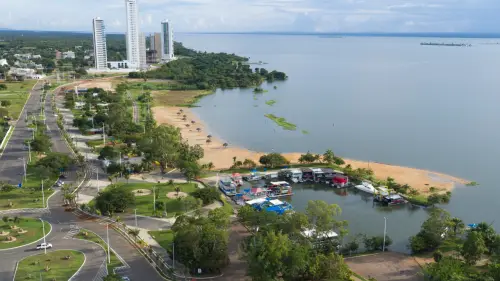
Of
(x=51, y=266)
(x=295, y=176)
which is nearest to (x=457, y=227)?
(x=295, y=176)

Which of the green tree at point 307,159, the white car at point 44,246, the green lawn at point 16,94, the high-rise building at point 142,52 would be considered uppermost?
the high-rise building at point 142,52

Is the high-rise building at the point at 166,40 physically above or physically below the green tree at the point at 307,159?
above

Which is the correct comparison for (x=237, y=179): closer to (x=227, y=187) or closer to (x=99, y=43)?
(x=227, y=187)

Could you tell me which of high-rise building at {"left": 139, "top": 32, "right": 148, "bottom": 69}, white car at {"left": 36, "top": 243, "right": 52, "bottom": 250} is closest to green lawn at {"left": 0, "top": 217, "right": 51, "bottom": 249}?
white car at {"left": 36, "top": 243, "right": 52, "bottom": 250}

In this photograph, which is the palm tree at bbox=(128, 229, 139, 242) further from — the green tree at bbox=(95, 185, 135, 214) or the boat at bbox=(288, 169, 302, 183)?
the boat at bbox=(288, 169, 302, 183)

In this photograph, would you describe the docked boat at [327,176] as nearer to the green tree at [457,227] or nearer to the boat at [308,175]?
the boat at [308,175]

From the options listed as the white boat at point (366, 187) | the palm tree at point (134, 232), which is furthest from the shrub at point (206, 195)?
the white boat at point (366, 187)

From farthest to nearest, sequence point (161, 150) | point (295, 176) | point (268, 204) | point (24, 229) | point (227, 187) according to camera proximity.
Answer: point (295, 176) → point (161, 150) → point (227, 187) → point (268, 204) → point (24, 229)
